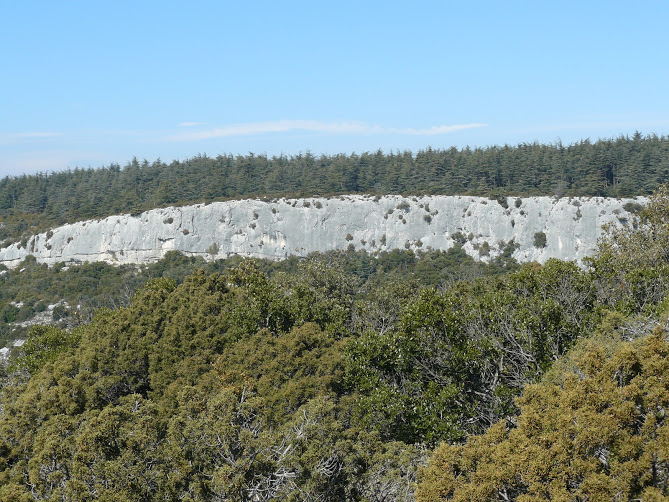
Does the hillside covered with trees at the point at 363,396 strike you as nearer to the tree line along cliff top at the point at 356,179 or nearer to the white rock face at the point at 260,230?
the white rock face at the point at 260,230

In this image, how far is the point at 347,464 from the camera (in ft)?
62.8

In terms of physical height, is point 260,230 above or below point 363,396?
above

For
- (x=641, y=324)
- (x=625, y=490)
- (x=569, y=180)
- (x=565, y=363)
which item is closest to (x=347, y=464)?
(x=625, y=490)

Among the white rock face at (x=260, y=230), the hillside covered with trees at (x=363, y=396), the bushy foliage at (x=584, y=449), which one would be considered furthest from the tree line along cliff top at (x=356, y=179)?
the bushy foliage at (x=584, y=449)

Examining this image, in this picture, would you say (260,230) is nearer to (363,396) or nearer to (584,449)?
(363,396)

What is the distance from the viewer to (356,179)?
429ft

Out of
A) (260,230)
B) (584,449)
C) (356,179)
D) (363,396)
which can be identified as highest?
(356,179)

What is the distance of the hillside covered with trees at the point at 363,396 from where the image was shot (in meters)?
14.8

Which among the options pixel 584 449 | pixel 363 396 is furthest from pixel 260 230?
pixel 584 449

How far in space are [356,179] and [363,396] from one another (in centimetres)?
10703

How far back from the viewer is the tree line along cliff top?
110 metres

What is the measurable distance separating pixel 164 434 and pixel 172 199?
110 metres

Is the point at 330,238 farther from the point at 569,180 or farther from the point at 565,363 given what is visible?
the point at 565,363

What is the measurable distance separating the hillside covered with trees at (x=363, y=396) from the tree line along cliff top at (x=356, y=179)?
236ft
